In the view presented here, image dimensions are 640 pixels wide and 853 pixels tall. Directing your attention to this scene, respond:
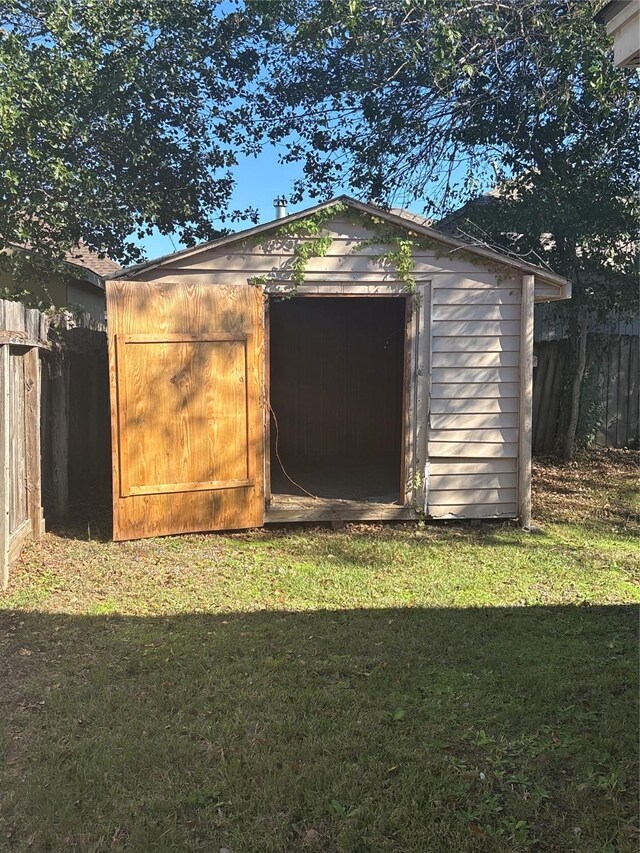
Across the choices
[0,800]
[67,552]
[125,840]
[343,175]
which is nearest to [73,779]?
[0,800]

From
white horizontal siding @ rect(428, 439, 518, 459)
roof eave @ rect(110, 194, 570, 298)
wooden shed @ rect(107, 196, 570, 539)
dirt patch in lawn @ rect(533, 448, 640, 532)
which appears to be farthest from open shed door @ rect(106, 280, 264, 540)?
dirt patch in lawn @ rect(533, 448, 640, 532)

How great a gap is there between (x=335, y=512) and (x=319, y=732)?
379 cm

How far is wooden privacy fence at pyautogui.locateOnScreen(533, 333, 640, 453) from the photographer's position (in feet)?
34.9

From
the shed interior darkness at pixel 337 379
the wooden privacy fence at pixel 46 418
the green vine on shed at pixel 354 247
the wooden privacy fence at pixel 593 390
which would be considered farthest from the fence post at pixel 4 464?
the wooden privacy fence at pixel 593 390

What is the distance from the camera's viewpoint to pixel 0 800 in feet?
8.50

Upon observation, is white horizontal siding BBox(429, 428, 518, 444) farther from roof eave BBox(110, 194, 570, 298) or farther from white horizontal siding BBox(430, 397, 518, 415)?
roof eave BBox(110, 194, 570, 298)

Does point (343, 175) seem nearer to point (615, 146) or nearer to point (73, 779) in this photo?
point (615, 146)

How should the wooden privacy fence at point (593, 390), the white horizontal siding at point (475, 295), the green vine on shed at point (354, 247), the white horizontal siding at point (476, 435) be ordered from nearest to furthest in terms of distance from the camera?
the green vine on shed at point (354, 247), the white horizontal siding at point (475, 295), the white horizontal siding at point (476, 435), the wooden privacy fence at point (593, 390)

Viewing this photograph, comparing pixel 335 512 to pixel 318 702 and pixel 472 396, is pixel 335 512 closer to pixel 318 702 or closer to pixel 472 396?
pixel 472 396

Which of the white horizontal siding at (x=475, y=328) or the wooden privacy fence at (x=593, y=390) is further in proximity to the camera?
the wooden privacy fence at (x=593, y=390)

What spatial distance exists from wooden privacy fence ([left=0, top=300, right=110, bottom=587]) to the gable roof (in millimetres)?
1106

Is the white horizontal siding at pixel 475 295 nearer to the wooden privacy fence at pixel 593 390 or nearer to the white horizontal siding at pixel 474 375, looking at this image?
the white horizontal siding at pixel 474 375

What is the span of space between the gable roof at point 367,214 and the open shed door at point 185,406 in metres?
0.20

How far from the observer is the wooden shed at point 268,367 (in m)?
6.21
